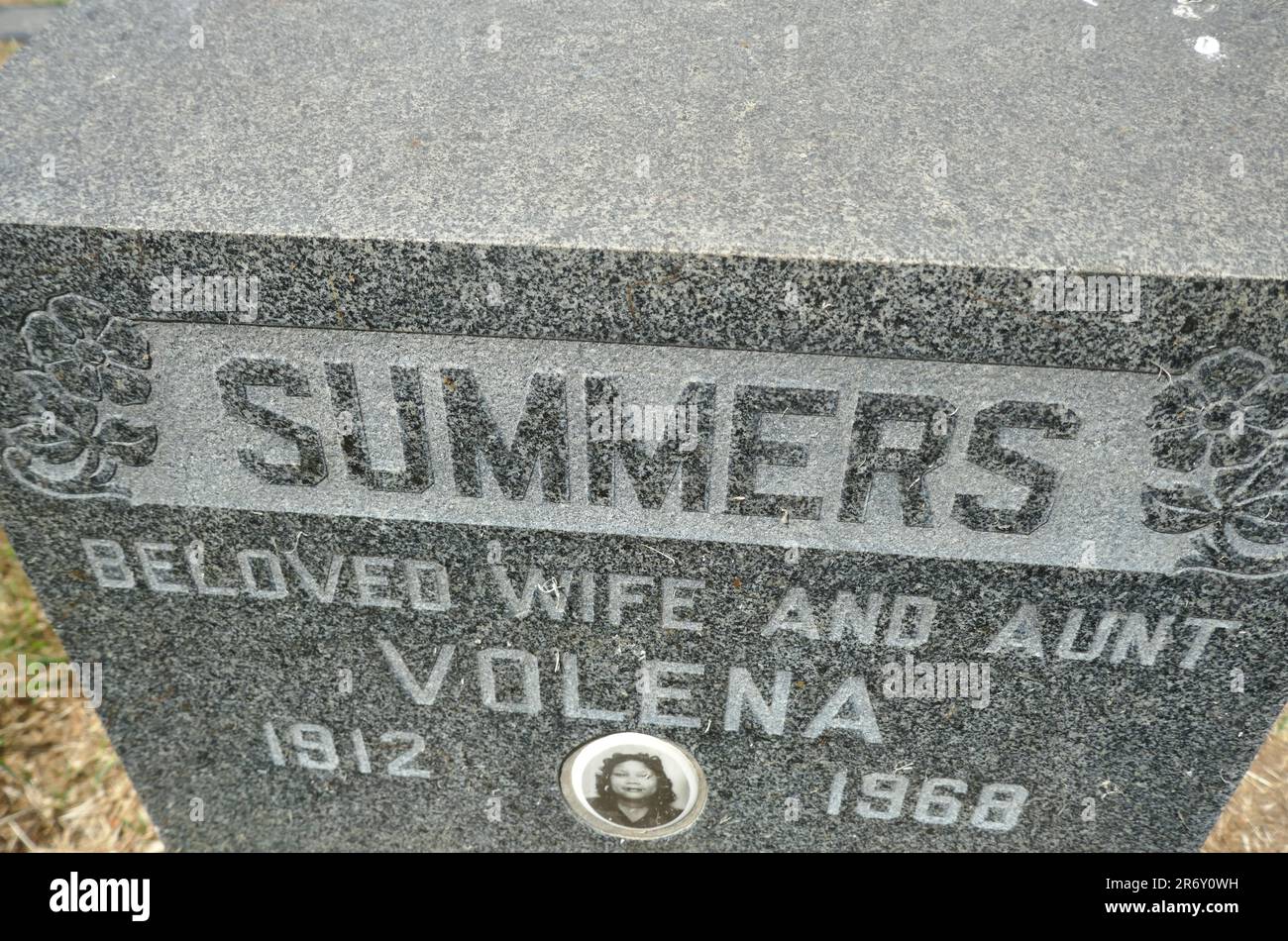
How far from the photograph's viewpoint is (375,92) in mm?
2141

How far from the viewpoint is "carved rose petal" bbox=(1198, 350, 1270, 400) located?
68.1 inches

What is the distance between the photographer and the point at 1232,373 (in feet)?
5.73

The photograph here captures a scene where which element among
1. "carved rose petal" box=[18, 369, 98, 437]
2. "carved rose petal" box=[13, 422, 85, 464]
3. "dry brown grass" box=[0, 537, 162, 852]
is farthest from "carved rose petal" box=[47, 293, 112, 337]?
"dry brown grass" box=[0, 537, 162, 852]

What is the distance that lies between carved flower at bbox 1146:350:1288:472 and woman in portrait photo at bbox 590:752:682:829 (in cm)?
139

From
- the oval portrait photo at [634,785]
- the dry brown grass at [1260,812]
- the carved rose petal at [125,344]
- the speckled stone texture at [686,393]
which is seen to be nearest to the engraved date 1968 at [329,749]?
the speckled stone texture at [686,393]

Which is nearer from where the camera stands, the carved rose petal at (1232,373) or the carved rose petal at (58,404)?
the carved rose petal at (1232,373)

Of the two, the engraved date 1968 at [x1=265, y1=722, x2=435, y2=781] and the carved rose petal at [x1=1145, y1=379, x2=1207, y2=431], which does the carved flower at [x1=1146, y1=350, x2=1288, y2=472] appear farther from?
the engraved date 1968 at [x1=265, y1=722, x2=435, y2=781]

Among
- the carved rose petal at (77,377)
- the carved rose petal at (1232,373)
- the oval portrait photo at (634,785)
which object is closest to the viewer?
the carved rose petal at (1232,373)

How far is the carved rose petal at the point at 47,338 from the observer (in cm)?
194

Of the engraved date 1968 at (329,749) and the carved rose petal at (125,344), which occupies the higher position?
the carved rose petal at (125,344)

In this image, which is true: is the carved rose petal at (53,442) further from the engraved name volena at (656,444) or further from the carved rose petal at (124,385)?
the engraved name volena at (656,444)

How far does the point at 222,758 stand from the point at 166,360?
1.18 m

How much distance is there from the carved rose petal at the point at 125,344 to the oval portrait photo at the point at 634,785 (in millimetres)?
1367

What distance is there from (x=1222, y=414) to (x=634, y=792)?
1.61 metres
